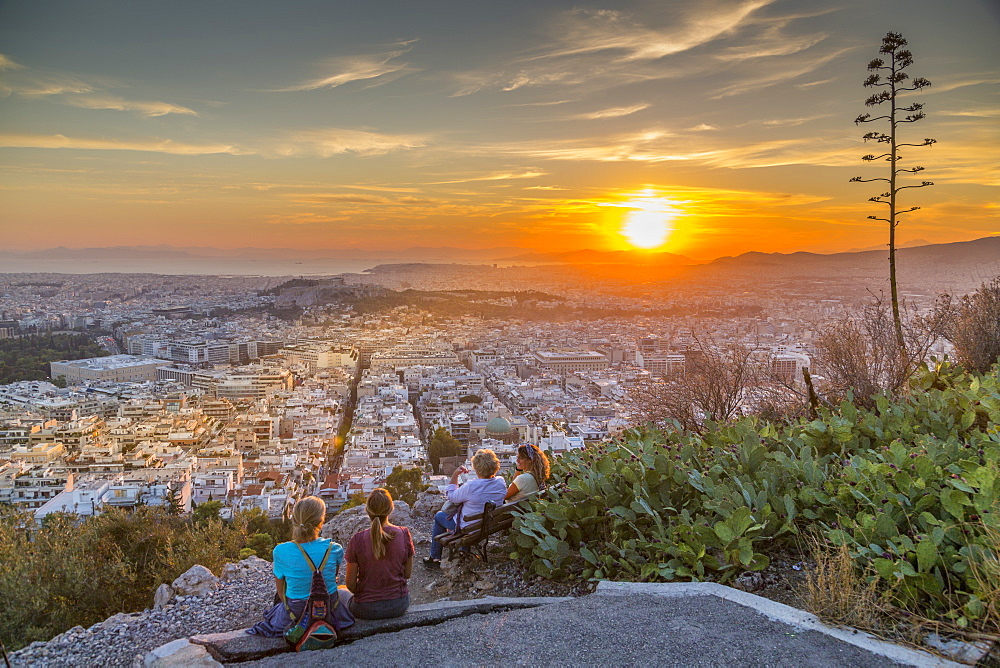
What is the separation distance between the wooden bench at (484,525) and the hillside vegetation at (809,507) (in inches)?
5.7

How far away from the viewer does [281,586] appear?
3314mm

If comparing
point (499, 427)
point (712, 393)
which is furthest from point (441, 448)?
point (712, 393)

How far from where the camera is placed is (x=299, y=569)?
3285 mm

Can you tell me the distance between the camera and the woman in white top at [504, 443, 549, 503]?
14.8 ft

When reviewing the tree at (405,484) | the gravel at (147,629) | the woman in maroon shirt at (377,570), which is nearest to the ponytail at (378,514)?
the woman in maroon shirt at (377,570)

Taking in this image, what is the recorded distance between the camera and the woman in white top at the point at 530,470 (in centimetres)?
450

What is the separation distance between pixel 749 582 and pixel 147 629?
4176 millimetres

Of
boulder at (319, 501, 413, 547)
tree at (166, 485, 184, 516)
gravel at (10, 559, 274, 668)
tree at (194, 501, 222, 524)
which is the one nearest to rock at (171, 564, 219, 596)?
gravel at (10, 559, 274, 668)

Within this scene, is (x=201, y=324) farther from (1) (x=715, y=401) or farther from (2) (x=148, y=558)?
(1) (x=715, y=401)

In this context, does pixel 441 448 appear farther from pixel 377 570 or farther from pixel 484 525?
pixel 377 570

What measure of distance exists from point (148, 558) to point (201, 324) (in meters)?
32.7

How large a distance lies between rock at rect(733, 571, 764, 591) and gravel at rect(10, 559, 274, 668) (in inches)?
126

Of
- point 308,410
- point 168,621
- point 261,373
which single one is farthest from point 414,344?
point 168,621

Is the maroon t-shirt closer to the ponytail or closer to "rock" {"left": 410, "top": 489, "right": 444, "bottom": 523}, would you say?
the ponytail
